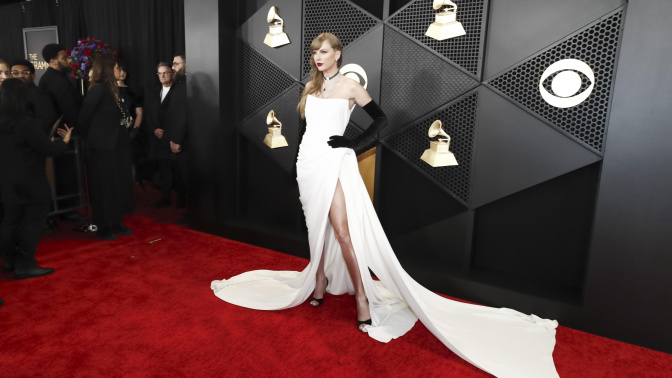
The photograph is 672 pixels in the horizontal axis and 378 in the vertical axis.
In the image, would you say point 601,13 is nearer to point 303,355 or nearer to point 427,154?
point 427,154

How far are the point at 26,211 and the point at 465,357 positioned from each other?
3293 mm

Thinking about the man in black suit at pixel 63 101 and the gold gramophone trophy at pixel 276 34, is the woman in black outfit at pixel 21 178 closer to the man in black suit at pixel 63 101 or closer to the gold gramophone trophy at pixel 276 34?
the man in black suit at pixel 63 101

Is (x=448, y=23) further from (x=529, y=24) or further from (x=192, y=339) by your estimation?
(x=192, y=339)

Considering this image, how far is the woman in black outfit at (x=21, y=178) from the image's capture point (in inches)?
122

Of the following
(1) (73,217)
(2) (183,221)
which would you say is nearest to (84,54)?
(1) (73,217)

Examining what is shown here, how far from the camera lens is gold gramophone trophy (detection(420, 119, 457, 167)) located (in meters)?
3.12

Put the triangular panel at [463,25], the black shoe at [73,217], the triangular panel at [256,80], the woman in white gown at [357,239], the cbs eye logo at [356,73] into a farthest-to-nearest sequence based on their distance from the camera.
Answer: the black shoe at [73,217]
the triangular panel at [256,80]
the cbs eye logo at [356,73]
the triangular panel at [463,25]
the woman in white gown at [357,239]

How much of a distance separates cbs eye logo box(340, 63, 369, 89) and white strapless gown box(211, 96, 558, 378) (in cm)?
87

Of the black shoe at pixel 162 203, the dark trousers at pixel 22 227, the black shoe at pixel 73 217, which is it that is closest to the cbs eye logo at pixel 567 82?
the dark trousers at pixel 22 227

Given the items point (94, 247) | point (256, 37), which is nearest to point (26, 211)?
point (94, 247)

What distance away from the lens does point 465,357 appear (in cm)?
242

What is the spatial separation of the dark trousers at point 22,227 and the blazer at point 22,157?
105 millimetres

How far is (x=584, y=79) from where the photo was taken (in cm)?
279

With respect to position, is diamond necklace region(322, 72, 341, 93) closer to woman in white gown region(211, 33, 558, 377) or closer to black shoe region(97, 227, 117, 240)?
woman in white gown region(211, 33, 558, 377)
